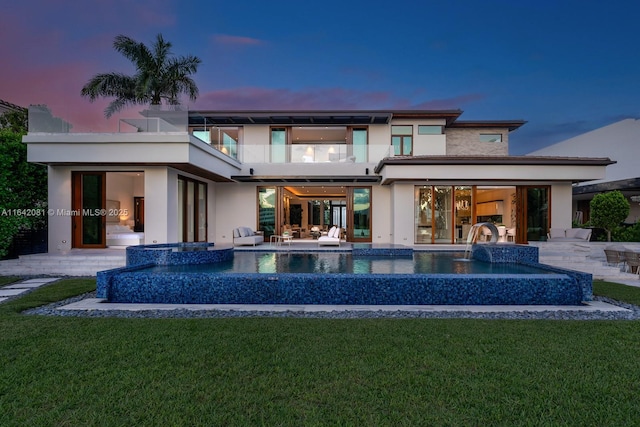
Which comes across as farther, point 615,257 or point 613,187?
point 613,187

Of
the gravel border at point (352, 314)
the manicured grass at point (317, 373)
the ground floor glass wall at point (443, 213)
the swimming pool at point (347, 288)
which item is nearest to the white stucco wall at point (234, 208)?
the ground floor glass wall at point (443, 213)

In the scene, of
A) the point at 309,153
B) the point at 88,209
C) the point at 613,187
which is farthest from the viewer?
the point at 613,187

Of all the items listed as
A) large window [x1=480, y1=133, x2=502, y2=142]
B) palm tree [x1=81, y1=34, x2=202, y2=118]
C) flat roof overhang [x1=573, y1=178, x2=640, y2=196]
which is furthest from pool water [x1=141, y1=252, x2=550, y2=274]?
flat roof overhang [x1=573, y1=178, x2=640, y2=196]

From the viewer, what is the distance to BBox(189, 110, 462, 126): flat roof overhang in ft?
57.6

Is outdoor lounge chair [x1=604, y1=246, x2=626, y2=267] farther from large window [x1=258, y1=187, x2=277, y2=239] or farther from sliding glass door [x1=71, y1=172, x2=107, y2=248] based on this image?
sliding glass door [x1=71, y1=172, x2=107, y2=248]

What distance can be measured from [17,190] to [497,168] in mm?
18207

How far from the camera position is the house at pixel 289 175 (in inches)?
480

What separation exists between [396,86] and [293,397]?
2942 cm

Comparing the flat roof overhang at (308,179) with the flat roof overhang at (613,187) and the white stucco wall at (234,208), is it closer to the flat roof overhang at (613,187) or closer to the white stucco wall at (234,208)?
the white stucco wall at (234,208)

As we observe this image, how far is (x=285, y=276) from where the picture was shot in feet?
23.8

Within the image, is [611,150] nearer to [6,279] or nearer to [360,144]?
[360,144]

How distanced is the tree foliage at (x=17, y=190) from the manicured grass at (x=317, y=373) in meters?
7.63

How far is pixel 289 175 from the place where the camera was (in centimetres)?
Answer: 1741

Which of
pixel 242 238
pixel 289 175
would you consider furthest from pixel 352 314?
pixel 289 175
